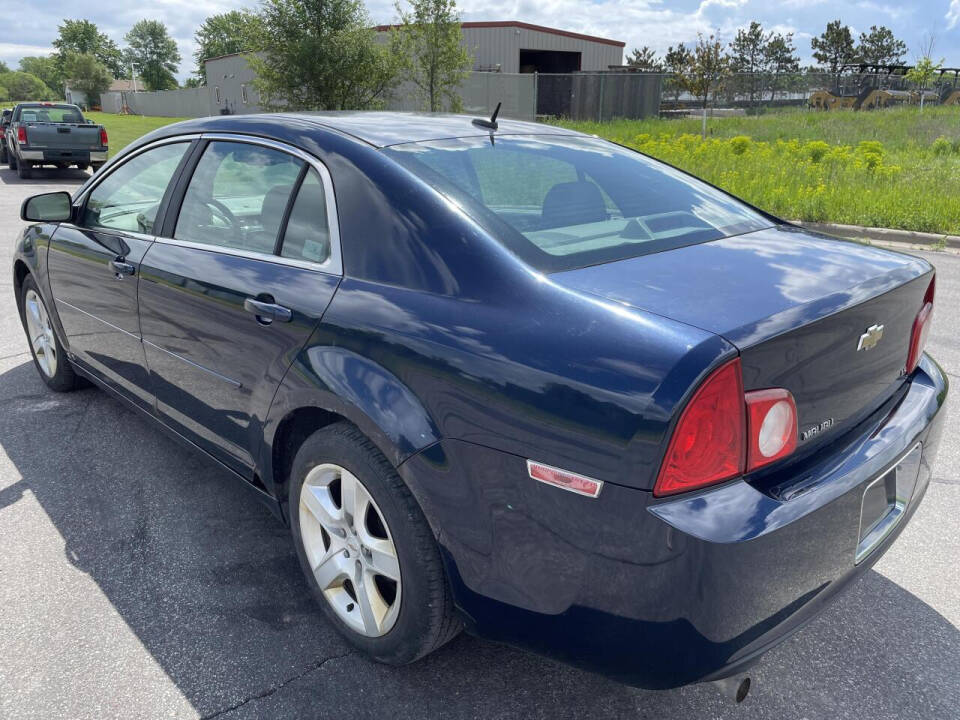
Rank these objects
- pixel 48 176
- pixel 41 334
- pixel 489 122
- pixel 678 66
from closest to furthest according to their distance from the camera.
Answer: pixel 489 122, pixel 41 334, pixel 48 176, pixel 678 66

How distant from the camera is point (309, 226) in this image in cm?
258

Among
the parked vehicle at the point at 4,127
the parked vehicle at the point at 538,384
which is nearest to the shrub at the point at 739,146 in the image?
the parked vehicle at the point at 538,384

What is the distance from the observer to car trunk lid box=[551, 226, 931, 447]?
1.85 meters

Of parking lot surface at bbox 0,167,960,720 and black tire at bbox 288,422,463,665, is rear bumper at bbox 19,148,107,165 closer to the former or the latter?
parking lot surface at bbox 0,167,960,720

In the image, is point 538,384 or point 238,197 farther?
point 238,197

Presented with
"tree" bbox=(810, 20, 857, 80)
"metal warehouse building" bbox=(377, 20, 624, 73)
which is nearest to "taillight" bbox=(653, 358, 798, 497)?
"metal warehouse building" bbox=(377, 20, 624, 73)

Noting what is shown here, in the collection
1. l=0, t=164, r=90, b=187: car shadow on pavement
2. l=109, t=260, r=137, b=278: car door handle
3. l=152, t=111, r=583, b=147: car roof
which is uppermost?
l=152, t=111, r=583, b=147: car roof

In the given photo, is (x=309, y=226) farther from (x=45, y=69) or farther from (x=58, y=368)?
(x=45, y=69)

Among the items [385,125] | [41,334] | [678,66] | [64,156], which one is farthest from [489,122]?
[678,66]

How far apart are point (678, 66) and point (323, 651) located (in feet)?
197

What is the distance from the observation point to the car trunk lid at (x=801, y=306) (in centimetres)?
185

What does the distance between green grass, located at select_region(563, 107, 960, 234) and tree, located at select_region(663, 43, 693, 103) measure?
10547mm

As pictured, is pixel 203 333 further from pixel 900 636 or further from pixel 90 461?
pixel 900 636

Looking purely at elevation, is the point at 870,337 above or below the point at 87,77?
below
